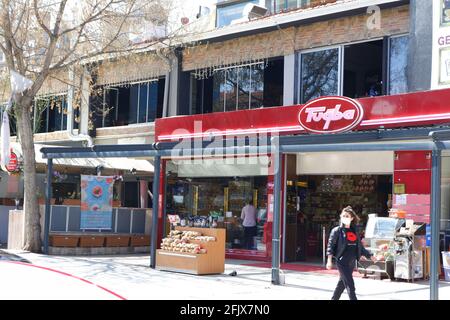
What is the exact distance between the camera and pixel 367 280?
1422 centimetres

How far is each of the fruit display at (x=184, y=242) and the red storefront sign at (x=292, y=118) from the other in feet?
13.4

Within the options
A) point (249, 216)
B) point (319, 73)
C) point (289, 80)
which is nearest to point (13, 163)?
point (249, 216)

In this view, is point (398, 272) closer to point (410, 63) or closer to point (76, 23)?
point (410, 63)

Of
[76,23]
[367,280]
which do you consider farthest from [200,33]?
[367,280]

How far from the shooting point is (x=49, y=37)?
18141mm

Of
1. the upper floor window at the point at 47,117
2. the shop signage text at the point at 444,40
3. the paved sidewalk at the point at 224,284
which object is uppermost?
the shop signage text at the point at 444,40

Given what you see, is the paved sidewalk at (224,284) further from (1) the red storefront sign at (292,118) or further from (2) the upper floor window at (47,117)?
(2) the upper floor window at (47,117)

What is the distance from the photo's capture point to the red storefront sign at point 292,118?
14117mm

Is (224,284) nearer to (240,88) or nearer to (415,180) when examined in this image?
(415,180)

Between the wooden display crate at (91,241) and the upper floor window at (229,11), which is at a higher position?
the upper floor window at (229,11)

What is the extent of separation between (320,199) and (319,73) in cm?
369

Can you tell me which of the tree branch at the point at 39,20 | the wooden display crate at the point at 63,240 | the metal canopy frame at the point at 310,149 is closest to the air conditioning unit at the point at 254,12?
the tree branch at the point at 39,20

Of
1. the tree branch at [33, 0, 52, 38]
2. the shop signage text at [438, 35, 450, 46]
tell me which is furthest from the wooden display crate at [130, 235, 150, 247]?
the shop signage text at [438, 35, 450, 46]
